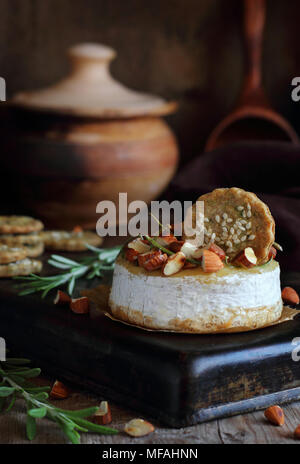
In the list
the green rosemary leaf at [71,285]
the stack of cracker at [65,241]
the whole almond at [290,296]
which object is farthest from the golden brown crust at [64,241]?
the whole almond at [290,296]

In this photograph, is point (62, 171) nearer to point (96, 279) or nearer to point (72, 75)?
point (72, 75)

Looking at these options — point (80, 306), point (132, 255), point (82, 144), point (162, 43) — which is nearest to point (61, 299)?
point (80, 306)

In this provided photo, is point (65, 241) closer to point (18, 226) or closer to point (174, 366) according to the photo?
point (18, 226)

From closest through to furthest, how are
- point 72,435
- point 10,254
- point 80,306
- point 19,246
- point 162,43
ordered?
point 72,435, point 80,306, point 10,254, point 19,246, point 162,43

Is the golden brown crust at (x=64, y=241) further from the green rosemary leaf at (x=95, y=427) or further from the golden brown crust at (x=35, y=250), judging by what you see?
the green rosemary leaf at (x=95, y=427)

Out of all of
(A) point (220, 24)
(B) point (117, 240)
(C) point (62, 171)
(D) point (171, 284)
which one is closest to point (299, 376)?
(D) point (171, 284)

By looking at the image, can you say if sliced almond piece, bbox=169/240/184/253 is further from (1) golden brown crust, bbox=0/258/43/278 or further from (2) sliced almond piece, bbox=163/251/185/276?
(1) golden brown crust, bbox=0/258/43/278
